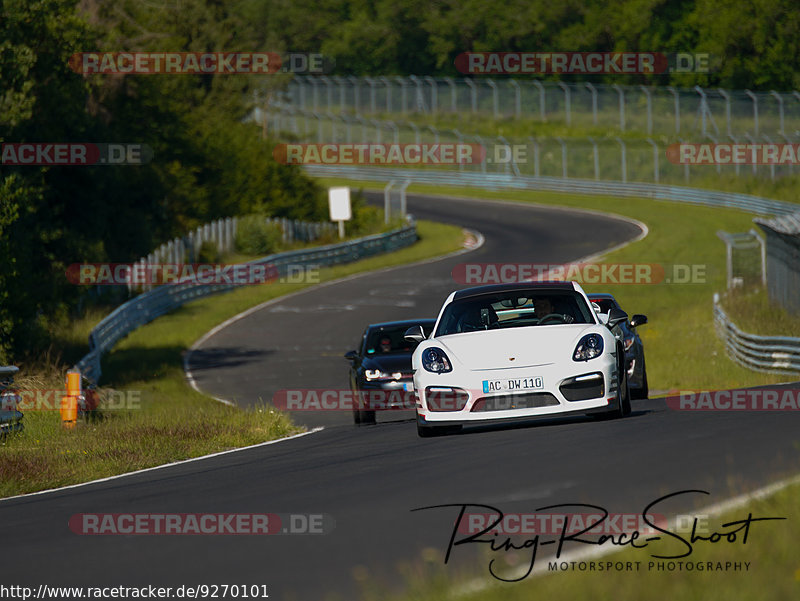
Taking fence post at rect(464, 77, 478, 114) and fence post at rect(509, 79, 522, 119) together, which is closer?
fence post at rect(509, 79, 522, 119)

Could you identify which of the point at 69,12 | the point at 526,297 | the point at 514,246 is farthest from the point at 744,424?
the point at 514,246

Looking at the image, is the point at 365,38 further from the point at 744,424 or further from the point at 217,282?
the point at 744,424

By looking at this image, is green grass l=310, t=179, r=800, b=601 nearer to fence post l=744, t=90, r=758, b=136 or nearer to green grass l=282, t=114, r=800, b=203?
green grass l=282, t=114, r=800, b=203

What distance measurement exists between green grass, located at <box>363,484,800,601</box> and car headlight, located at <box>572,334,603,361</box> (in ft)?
16.7

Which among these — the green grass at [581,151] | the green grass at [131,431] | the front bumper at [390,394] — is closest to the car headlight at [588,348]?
the green grass at [131,431]

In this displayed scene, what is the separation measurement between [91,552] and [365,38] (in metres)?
106

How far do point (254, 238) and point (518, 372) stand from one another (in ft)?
137

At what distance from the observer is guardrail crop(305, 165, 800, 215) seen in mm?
60156

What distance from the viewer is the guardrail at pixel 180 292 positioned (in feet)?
95.0

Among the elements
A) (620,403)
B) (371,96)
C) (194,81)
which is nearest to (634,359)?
(620,403)

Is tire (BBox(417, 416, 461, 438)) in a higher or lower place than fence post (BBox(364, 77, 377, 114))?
lower

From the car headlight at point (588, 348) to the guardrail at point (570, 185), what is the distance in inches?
1775

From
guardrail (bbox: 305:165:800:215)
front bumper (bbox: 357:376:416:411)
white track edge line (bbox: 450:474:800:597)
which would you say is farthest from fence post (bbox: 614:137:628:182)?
white track edge line (bbox: 450:474:800:597)

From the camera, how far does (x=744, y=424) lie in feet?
37.1
